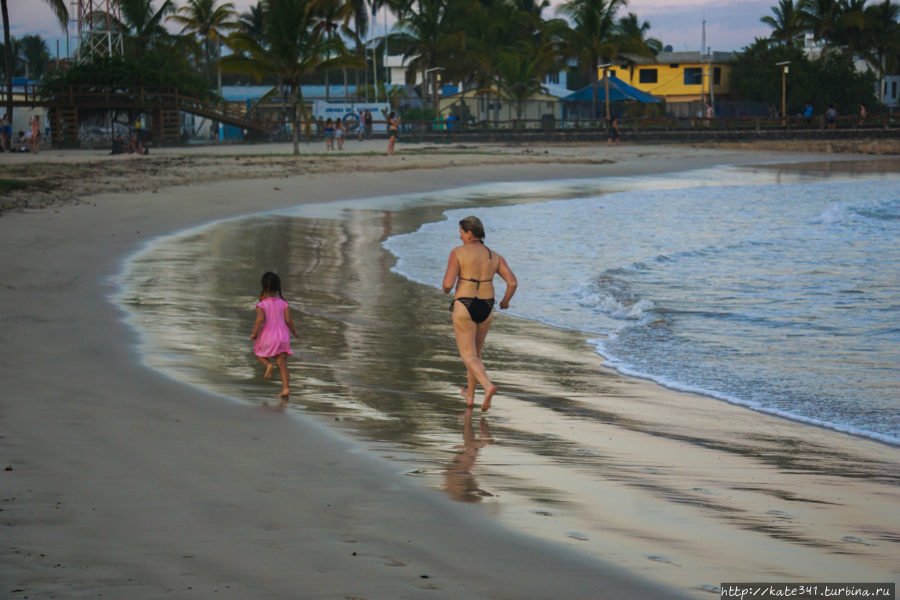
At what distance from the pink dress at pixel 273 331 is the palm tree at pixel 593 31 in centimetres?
5180

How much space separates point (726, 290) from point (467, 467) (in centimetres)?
885

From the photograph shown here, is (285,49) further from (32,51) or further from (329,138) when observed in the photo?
(32,51)

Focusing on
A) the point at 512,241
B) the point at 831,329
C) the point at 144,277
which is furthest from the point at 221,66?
the point at 831,329

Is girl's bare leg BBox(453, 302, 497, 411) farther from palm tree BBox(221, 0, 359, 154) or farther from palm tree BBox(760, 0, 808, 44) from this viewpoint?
palm tree BBox(760, 0, 808, 44)

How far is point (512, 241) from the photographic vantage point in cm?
1803

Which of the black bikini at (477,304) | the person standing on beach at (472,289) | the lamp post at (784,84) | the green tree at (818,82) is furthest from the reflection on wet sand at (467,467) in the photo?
the green tree at (818,82)

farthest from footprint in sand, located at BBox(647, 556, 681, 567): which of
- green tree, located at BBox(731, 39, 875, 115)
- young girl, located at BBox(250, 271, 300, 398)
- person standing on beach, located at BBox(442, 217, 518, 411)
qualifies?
green tree, located at BBox(731, 39, 875, 115)

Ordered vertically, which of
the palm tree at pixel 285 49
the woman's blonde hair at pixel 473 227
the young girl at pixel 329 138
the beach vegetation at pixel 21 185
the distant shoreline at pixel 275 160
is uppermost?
the palm tree at pixel 285 49

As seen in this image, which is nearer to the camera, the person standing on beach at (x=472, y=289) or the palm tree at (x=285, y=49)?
the person standing on beach at (x=472, y=289)

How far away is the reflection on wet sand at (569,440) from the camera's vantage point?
4.20 m

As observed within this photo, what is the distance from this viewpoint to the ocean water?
27.1ft

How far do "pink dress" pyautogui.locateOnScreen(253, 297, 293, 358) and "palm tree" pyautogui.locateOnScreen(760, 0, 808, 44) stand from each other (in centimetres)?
6556

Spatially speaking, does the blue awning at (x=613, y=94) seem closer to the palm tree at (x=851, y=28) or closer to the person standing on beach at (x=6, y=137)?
the palm tree at (x=851, y=28)

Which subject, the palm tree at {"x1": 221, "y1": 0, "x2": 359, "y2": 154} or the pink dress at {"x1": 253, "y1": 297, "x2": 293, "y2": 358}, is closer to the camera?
the pink dress at {"x1": 253, "y1": 297, "x2": 293, "y2": 358}
